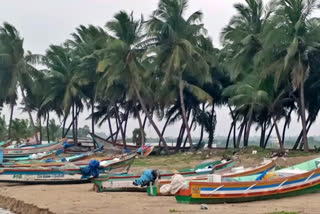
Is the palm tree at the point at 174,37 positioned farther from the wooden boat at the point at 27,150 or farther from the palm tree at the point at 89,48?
the wooden boat at the point at 27,150

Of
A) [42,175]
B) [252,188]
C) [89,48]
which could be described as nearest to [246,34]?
[89,48]

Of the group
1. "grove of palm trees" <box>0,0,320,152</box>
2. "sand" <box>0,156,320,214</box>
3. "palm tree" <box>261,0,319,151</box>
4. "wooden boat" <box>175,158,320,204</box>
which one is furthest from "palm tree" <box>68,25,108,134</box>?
"wooden boat" <box>175,158,320,204</box>

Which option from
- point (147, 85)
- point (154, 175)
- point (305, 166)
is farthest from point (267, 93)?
point (154, 175)

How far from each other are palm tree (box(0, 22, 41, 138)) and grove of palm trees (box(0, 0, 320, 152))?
0.29 ft

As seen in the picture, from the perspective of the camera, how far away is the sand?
1263 cm

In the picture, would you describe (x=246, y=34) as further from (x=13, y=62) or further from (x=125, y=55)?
(x=13, y=62)

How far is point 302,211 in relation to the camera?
12086mm

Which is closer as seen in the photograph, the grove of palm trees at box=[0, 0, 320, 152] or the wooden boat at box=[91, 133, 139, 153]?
the grove of palm trees at box=[0, 0, 320, 152]

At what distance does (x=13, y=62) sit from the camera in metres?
43.5

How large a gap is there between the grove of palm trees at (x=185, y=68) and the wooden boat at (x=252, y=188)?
13.2 metres

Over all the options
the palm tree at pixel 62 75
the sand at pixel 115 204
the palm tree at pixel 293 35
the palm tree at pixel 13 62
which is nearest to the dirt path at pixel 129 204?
the sand at pixel 115 204

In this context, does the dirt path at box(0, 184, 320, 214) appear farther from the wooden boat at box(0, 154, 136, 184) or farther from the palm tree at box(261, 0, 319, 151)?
the palm tree at box(261, 0, 319, 151)

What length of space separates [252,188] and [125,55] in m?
21.6

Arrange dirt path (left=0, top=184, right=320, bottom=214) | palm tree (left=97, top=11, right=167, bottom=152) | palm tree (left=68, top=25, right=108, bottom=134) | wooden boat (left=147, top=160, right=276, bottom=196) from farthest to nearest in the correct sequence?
palm tree (left=68, top=25, right=108, bottom=134), palm tree (left=97, top=11, right=167, bottom=152), wooden boat (left=147, top=160, right=276, bottom=196), dirt path (left=0, top=184, right=320, bottom=214)
